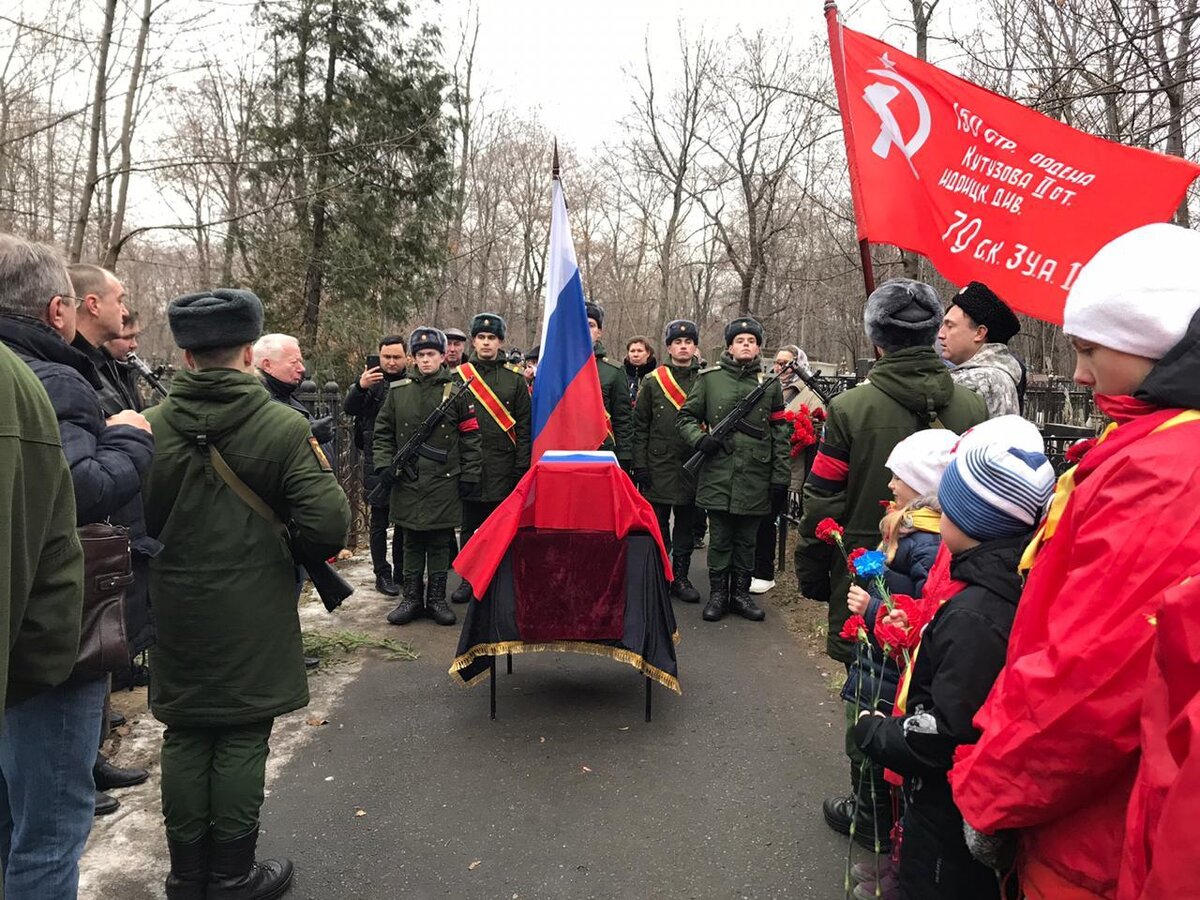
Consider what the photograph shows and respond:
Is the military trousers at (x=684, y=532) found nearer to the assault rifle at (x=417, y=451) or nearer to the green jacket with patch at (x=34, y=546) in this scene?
the assault rifle at (x=417, y=451)

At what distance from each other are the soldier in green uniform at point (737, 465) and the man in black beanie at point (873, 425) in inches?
96.6

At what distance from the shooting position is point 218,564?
2705mm

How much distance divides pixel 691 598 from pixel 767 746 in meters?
2.54

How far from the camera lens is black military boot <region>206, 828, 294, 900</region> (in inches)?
106

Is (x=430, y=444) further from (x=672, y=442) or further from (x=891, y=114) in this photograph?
(x=891, y=114)

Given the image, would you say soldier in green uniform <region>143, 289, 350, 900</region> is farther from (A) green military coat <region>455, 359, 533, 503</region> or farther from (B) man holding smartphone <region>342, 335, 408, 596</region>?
(A) green military coat <region>455, 359, 533, 503</region>

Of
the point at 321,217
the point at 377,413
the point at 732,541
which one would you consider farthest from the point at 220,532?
the point at 321,217

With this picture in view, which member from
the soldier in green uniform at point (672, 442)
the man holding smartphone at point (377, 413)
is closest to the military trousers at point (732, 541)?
the soldier in green uniform at point (672, 442)

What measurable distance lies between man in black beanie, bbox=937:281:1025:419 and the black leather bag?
10.8 feet

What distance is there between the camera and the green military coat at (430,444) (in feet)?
19.2

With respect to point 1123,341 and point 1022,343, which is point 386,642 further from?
point 1022,343

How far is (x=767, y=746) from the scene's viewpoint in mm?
4027

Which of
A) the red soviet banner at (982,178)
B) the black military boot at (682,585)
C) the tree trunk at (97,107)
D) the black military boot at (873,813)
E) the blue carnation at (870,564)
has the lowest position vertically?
the black military boot at (682,585)

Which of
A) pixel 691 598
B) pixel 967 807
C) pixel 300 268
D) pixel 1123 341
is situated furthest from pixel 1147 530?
pixel 300 268
